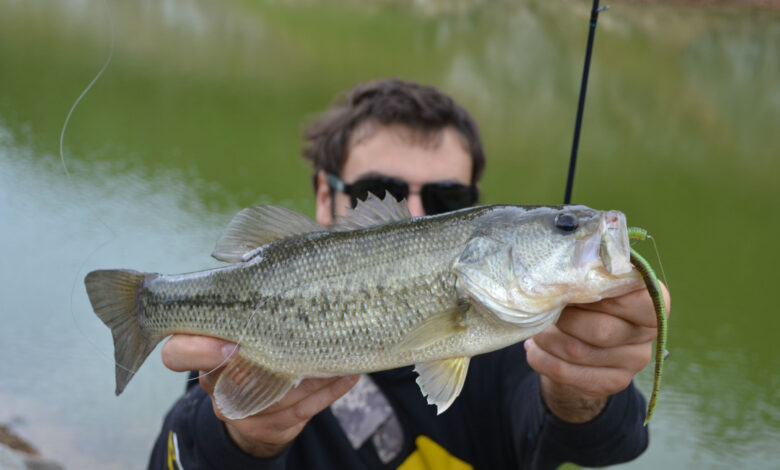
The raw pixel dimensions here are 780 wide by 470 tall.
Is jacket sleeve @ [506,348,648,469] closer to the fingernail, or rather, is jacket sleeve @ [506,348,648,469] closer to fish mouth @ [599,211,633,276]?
fish mouth @ [599,211,633,276]

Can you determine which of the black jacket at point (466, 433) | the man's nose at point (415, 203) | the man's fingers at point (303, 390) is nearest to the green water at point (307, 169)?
the black jacket at point (466, 433)

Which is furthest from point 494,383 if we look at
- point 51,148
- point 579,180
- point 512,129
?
point 512,129

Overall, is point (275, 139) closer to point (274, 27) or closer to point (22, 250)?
point (22, 250)

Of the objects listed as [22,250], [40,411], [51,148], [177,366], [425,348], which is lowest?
[40,411]

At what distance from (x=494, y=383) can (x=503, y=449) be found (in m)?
0.27

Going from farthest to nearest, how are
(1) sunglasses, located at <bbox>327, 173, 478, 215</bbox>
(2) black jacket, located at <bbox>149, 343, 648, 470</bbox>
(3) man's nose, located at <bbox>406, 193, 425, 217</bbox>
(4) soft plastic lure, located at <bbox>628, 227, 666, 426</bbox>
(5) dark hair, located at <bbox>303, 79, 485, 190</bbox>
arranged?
(5) dark hair, located at <bbox>303, 79, 485, 190</bbox>
(3) man's nose, located at <bbox>406, 193, 425, 217</bbox>
(1) sunglasses, located at <bbox>327, 173, 478, 215</bbox>
(2) black jacket, located at <bbox>149, 343, 648, 470</bbox>
(4) soft plastic lure, located at <bbox>628, 227, 666, 426</bbox>

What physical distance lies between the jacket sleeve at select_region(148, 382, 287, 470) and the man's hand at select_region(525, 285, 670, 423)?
2.85 feet

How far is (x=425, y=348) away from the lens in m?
1.54

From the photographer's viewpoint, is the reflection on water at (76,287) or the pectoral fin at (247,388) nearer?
the pectoral fin at (247,388)

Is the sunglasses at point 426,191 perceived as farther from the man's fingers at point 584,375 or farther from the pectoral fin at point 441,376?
the pectoral fin at point 441,376

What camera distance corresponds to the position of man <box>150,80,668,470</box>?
1726 millimetres

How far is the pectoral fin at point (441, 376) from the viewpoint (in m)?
1.58

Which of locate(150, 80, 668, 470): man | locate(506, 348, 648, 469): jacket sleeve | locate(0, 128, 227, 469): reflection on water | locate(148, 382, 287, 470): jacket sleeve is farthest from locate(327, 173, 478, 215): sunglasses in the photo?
locate(0, 128, 227, 469): reflection on water

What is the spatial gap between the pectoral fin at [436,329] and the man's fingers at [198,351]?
0.45 meters
